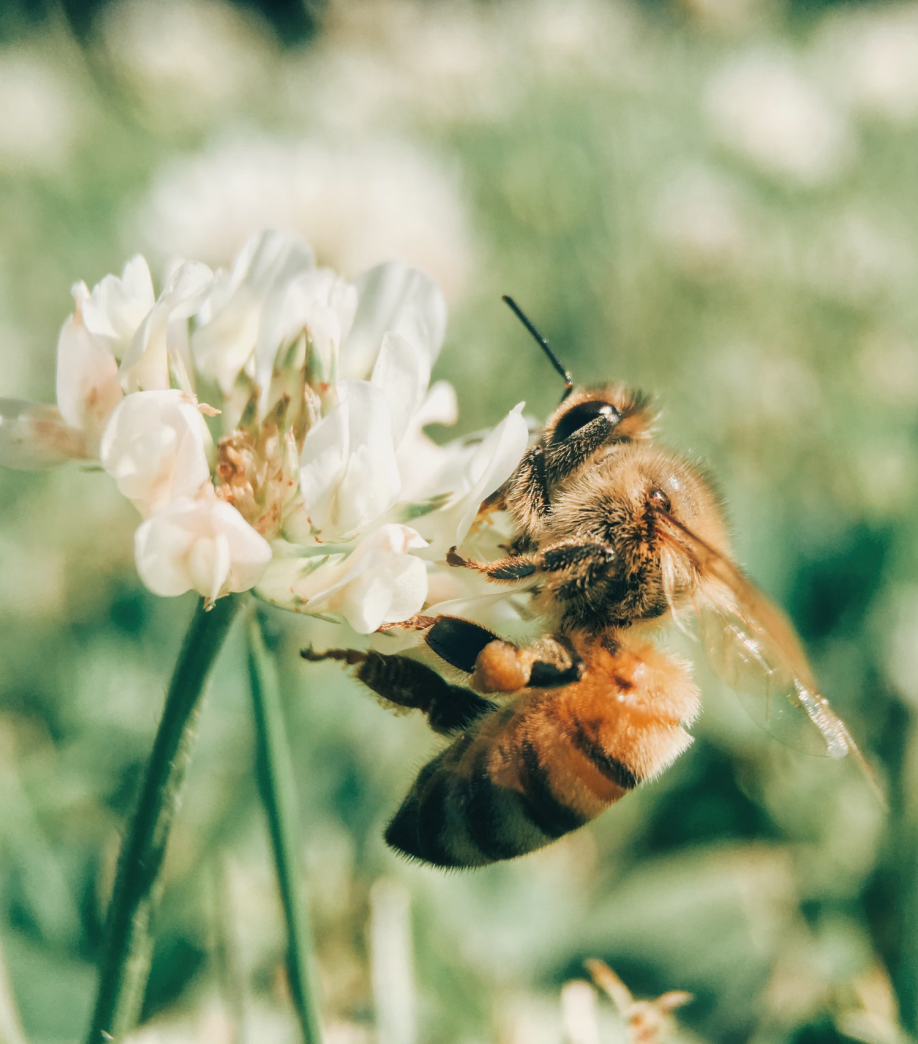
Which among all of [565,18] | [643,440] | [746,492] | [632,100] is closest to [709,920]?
[643,440]

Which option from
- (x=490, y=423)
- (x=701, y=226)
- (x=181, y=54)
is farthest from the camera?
(x=181, y=54)

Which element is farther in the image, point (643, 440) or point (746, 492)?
point (746, 492)

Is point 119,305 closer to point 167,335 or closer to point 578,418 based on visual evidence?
point 167,335

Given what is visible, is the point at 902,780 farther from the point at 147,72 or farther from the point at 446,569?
the point at 147,72

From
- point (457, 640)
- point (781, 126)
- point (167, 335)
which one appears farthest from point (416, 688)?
point (781, 126)

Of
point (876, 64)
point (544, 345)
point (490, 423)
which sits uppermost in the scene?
point (876, 64)

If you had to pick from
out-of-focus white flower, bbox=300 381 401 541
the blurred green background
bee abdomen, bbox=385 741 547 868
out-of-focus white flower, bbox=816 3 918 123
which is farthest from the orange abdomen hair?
out-of-focus white flower, bbox=816 3 918 123
